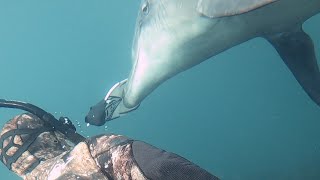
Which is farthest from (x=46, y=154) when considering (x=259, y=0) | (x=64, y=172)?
(x=259, y=0)

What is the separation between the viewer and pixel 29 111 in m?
4.48

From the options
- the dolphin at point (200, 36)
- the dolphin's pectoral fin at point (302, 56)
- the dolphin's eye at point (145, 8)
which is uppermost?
the dolphin's eye at point (145, 8)

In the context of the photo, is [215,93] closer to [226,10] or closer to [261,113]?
[261,113]

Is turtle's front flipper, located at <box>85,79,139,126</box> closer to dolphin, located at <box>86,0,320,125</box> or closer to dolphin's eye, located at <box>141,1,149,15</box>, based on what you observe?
dolphin, located at <box>86,0,320,125</box>

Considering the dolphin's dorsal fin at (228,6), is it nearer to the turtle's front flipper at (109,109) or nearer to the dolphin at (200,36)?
the dolphin at (200,36)

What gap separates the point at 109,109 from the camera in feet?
26.8

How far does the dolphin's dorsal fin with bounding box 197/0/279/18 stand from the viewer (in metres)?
4.14

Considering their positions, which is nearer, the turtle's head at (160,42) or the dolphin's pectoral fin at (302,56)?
the turtle's head at (160,42)

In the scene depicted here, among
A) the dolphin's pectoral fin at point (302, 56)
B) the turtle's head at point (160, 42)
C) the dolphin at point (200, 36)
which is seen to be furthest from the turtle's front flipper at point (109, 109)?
the dolphin's pectoral fin at point (302, 56)

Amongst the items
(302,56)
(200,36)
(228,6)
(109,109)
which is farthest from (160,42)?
(302,56)

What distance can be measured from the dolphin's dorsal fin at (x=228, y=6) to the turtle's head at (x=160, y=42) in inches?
28.3

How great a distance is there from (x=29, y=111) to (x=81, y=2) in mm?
36512

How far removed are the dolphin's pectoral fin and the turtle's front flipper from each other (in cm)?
299

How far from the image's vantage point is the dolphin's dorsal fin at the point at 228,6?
414 centimetres
